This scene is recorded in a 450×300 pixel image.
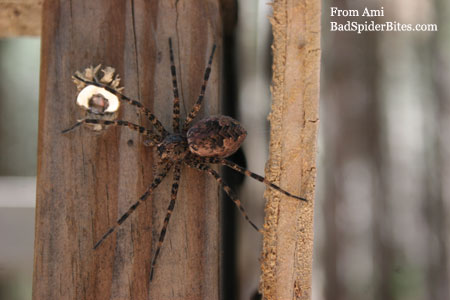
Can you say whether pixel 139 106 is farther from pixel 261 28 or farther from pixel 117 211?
pixel 261 28

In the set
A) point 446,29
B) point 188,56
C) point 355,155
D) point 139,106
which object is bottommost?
point 355,155

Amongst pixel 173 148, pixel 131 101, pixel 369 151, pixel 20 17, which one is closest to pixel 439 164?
pixel 369 151

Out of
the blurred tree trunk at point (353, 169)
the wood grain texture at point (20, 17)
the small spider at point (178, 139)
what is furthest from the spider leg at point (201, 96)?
the wood grain texture at point (20, 17)

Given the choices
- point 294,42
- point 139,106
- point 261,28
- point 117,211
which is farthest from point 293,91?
point 117,211

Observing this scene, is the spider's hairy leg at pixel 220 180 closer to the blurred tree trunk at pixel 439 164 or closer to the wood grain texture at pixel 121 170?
the wood grain texture at pixel 121 170

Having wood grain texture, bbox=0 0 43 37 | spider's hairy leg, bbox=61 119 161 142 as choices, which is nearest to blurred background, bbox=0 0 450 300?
spider's hairy leg, bbox=61 119 161 142
